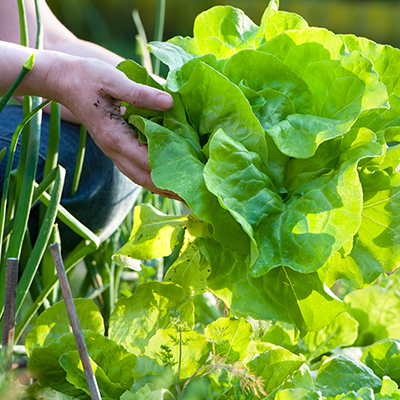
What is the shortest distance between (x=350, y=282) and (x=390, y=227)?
8cm

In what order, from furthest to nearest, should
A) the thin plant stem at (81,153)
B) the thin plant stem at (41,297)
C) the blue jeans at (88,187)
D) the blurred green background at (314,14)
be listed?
1. the blurred green background at (314,14)
2. the blue jeans at (88,187)
3. the thin plant stem at (81,153)
4. the thin plant stem at (41,297)

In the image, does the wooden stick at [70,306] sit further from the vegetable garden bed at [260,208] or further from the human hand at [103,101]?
the human hand at [103,101]

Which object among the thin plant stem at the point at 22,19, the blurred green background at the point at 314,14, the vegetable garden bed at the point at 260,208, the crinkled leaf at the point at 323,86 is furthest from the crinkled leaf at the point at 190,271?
the blurred green background at the point at 314,14

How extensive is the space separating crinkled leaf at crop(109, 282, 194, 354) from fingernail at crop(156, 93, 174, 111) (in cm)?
25

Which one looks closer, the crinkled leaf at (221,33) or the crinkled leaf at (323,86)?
the crinkled leaf at (323,86)

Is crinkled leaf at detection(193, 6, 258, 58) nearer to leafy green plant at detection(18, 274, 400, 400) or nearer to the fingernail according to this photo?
the fingernail

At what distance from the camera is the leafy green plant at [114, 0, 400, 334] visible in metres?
0.46

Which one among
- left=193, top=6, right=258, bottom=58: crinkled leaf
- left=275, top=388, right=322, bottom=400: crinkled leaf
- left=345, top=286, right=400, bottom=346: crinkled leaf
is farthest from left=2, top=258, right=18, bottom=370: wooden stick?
left=345, top=286, right=400, bottom=346: crinkled leaf

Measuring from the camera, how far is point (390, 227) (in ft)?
1.74

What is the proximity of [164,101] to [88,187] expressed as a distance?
49 cm

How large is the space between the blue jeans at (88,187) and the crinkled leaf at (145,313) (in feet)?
1.02

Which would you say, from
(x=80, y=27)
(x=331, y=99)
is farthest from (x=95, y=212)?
(x=80, y=27)

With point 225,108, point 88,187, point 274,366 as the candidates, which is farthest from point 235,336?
point 88,187

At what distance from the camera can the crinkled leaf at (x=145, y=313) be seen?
62cm
